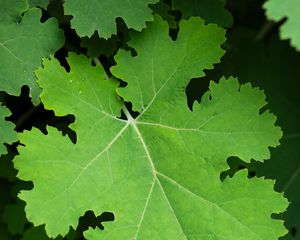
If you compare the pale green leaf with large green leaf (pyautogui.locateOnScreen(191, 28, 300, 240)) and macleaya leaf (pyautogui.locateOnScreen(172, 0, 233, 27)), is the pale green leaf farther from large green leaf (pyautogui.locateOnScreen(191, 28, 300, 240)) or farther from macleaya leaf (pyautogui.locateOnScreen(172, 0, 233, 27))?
large green leaf (pyautogui.locateOnScreen(191, 28, 300, 240))

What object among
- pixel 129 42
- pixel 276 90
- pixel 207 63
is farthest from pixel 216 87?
pixel 276 90

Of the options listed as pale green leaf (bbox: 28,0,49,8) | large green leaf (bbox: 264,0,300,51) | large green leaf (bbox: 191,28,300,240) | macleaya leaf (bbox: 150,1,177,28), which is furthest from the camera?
large green leaf (bbox: 191,28,300,240)

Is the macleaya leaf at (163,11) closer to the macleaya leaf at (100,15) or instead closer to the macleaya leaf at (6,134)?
the macleaya leaf at (100,15)

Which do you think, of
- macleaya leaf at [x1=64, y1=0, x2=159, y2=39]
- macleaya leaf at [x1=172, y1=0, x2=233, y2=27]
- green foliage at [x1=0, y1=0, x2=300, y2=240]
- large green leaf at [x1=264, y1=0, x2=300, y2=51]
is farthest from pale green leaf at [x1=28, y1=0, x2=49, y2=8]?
large green leaf at [x1=264, y1=0, x2=300, y2=51]

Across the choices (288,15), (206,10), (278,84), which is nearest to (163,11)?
(206,10)

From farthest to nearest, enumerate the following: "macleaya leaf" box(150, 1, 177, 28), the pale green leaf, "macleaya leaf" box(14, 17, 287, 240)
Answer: "macleaya leaf" box(150, 1, 177, 28) → the pale green leaf → "macleaya leaf" box(14, 17, 287, 240)

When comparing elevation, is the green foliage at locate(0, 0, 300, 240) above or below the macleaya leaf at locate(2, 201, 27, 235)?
above

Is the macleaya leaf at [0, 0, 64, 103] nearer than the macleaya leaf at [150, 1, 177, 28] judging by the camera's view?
Yes

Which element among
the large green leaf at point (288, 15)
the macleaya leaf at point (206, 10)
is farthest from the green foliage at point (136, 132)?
the large green leaf at point (288, 15)
